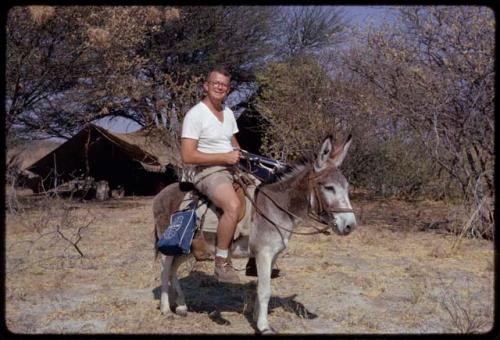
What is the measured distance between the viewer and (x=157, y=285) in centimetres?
782

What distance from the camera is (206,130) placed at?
18.9 ft

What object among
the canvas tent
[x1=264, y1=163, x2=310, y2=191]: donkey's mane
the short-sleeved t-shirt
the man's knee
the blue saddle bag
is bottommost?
the canvas tent

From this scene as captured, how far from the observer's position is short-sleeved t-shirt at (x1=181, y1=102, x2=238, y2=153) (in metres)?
5.71

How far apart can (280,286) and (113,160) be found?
15.7 meters

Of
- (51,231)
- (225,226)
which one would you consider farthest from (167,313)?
(51,231)

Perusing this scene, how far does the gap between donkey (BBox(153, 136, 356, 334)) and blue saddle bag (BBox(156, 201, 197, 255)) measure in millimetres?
320

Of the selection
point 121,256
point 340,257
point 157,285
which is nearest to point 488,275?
point 340,257

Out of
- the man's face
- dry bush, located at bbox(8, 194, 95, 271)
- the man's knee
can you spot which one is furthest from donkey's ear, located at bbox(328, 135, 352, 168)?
dry bush, located at bbox(8, 194, 95, 271)

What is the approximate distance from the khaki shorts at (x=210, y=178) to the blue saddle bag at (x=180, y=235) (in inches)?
11.2

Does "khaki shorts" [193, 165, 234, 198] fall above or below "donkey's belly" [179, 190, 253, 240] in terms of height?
above

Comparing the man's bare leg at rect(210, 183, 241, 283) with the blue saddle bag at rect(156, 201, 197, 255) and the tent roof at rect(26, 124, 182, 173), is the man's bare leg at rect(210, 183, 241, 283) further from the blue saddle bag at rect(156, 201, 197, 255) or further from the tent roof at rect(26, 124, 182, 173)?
the tent roof at rect(26, 124, 182, 173)

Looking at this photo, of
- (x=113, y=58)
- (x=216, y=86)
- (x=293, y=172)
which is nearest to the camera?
(x=216, y=86)

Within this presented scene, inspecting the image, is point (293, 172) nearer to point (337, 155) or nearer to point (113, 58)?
point (337, 155)

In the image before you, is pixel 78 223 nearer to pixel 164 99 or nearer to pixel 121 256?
pixel 121 256
